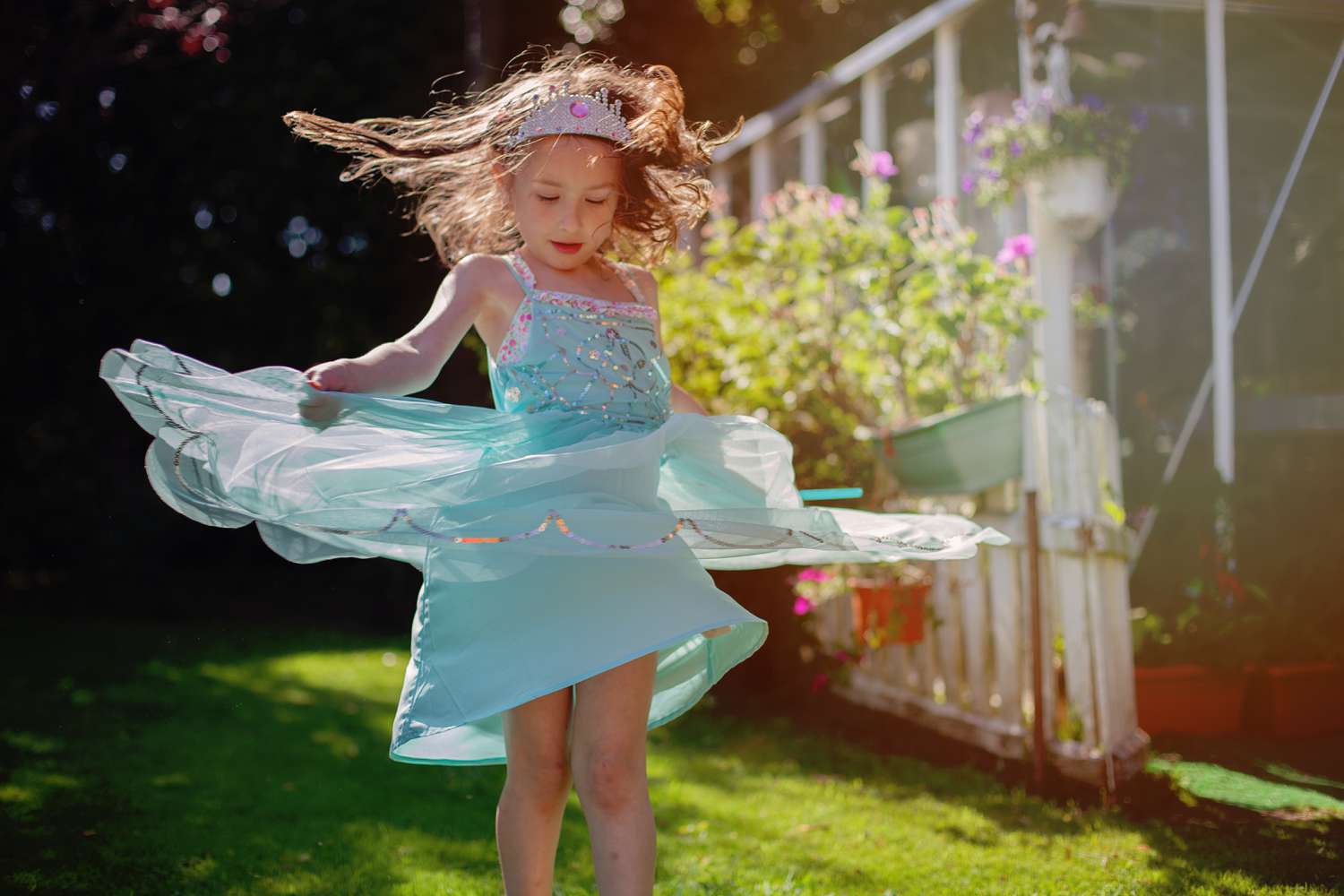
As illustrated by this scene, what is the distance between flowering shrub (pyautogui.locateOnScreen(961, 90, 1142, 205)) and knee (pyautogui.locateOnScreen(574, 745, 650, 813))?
123 inches

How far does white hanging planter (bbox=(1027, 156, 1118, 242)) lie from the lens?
4328mm

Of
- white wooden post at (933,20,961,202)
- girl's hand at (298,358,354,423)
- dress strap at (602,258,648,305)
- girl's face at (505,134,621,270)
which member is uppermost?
white wooden post at (933,20,961,202)

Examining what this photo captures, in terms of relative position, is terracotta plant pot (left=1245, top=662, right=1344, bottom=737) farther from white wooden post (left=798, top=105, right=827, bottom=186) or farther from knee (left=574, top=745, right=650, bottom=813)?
white wooden post (left=798, top=105, right=827, bottom=186)

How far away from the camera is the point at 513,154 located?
7.36 ft

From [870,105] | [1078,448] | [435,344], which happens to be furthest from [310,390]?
[870,105]

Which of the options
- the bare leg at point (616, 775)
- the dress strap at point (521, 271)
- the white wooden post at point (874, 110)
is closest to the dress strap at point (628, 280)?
the dress strap at point (521, 271)

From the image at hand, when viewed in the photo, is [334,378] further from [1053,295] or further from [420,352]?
[1053,295]

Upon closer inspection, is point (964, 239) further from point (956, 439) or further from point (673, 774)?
point (673, 774)

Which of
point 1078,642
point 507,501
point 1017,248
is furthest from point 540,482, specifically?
point 1017,248

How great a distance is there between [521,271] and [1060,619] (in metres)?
2.31

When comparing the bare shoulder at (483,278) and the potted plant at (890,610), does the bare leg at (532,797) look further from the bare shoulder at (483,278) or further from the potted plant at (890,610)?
the potted plant at (890,610)

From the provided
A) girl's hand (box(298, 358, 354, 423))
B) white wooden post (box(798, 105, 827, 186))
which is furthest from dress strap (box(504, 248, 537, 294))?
white wooden post (box(798, 105, 827, 186))

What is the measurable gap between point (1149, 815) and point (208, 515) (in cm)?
253

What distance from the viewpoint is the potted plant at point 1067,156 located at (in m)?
4.33
